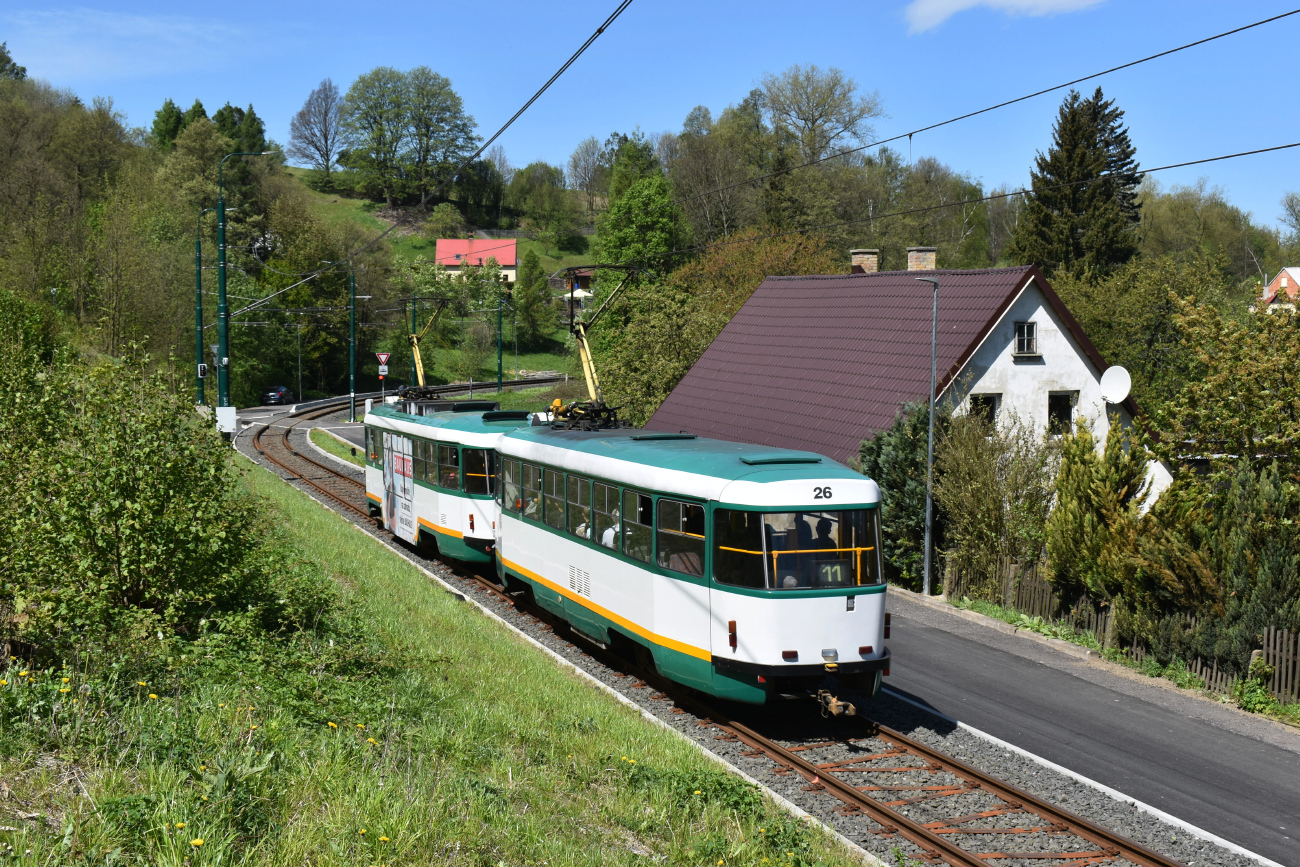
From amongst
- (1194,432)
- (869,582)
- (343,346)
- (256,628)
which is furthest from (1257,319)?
(343,346)

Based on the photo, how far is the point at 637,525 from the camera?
12867mm

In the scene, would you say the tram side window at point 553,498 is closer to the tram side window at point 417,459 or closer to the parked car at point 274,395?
the tram side window at point 417,459

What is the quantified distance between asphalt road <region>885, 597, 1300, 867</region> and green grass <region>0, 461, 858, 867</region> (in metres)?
3.92

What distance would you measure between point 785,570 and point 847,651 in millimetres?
1097

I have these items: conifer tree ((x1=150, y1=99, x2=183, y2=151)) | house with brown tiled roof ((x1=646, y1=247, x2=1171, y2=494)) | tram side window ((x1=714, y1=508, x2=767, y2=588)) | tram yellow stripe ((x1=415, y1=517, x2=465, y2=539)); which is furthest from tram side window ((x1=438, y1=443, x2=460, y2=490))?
conifer tree ((x1=150, y1=99, x2=183, y2=151))

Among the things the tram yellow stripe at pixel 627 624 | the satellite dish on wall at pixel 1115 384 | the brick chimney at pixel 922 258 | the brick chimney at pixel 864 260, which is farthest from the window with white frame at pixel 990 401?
the brick chimney at pixel 864 260

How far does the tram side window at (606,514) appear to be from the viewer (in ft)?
44.2

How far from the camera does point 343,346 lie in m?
78.8

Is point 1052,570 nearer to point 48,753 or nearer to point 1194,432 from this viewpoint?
point 1194,432

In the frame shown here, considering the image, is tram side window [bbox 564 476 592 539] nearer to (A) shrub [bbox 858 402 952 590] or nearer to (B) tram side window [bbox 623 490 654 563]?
(B) tram side window [bbox 623 490 654 563]

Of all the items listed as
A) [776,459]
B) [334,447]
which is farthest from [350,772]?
[334,447]

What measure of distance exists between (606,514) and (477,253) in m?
98.9

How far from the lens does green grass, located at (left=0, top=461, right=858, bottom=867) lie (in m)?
6.21


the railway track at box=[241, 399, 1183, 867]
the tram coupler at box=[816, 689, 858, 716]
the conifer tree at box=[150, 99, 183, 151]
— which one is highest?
the conifer tree at box=[150, 99, 183, 151]
